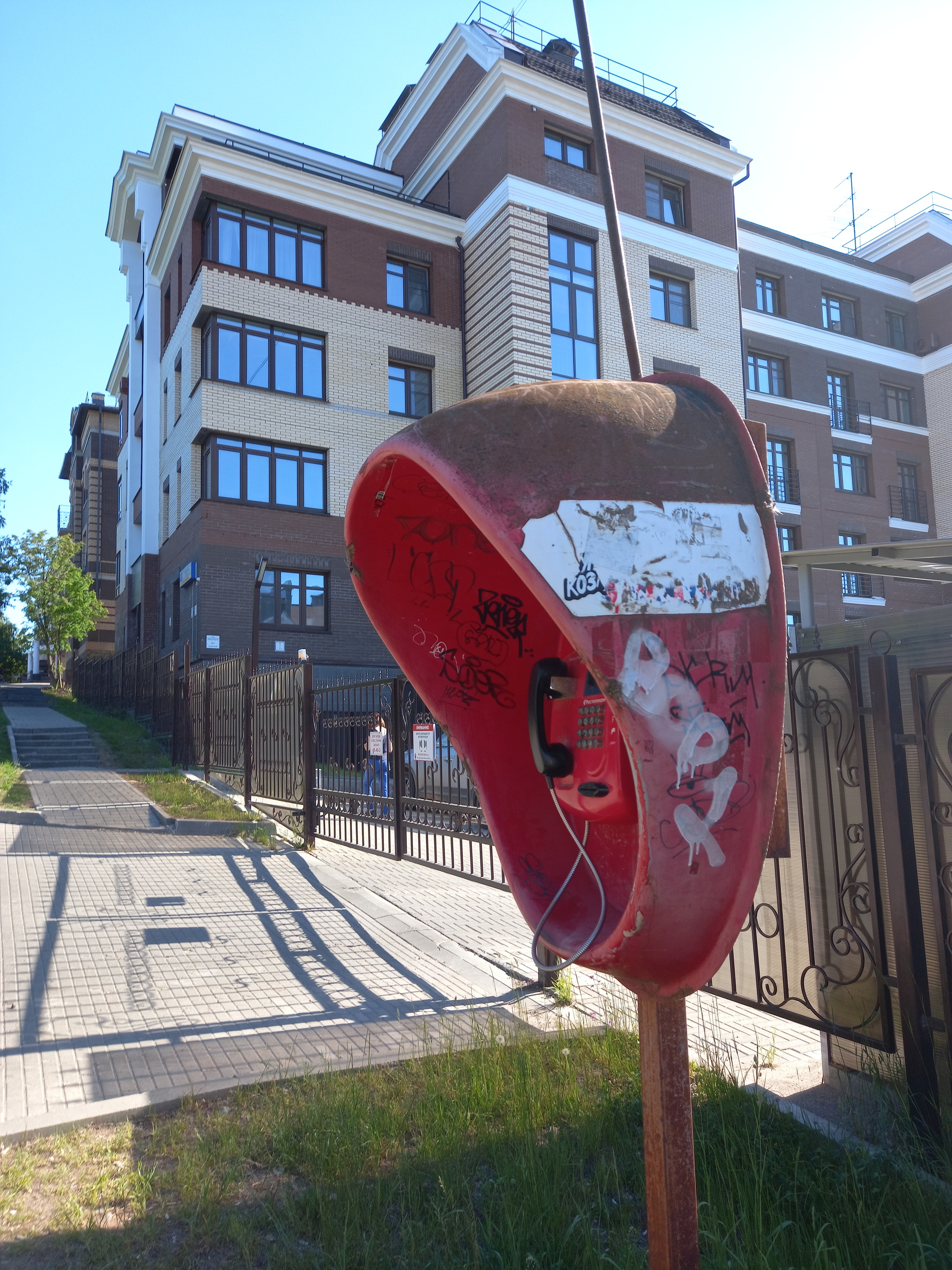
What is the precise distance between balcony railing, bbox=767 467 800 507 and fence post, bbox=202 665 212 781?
22171mm

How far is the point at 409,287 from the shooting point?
82.8ft

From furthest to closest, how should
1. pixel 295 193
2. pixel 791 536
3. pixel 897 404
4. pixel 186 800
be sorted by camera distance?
pixel 897 404 < pixel 791 536 < pixel 295 193 < pixel 186 800

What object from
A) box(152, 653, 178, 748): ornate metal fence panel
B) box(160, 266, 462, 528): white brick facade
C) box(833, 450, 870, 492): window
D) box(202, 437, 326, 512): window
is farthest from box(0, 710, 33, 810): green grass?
box(833, 450, 870, 492): window

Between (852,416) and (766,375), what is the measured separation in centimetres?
412

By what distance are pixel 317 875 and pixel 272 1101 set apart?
4.99 m

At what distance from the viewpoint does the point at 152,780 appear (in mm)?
14250

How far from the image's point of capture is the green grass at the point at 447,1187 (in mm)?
2561

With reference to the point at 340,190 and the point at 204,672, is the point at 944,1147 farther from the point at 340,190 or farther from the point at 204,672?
the point at 340,190

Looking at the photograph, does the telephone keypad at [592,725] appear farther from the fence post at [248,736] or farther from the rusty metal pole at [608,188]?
the fence post at [248,736]

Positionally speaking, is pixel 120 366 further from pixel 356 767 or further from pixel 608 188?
pixel 608 188

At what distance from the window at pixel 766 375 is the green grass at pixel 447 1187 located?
A: 30433 mm

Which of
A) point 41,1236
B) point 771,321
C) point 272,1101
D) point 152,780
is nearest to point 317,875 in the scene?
point 272,1101

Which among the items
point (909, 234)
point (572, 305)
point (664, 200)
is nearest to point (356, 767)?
point (572, 305)

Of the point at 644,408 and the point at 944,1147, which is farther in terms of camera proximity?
the point at 944,1147
